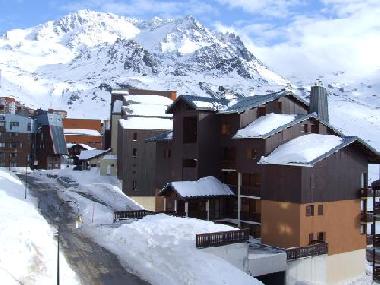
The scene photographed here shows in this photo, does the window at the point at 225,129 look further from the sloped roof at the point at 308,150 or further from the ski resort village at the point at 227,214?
the sloped roof at the point at 308,150

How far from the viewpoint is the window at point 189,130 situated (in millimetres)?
50981

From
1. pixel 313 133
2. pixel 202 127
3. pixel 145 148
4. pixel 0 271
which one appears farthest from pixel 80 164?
pixel 0 271

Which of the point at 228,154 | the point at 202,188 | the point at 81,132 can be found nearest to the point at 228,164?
the point at 228,154

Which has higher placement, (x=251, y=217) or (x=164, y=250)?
(x=251, y=217)

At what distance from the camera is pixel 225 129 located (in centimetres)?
5025

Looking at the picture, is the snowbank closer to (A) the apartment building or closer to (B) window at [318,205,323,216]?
(A) the apartment building

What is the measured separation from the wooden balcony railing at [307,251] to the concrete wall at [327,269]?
1.19 feet

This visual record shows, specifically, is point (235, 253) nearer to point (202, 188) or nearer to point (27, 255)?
point (202, 188)

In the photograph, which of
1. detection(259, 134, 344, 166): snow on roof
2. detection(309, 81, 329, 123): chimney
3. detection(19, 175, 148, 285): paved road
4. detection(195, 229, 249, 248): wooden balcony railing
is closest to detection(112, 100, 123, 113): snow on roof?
detection(19, 175, 148, 285): paved road

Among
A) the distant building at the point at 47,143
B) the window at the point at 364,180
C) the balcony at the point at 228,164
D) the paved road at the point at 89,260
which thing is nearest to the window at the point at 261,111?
the balcony at the point at 228,164

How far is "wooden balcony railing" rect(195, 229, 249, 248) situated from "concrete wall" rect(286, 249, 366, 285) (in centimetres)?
528

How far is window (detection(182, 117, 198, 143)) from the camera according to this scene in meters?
51.0

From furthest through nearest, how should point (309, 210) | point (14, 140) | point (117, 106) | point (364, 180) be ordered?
point (14, 140) → point (117, 106) → point (364, 180) → point (309, 210)

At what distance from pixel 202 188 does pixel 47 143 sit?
7283 centimetres
